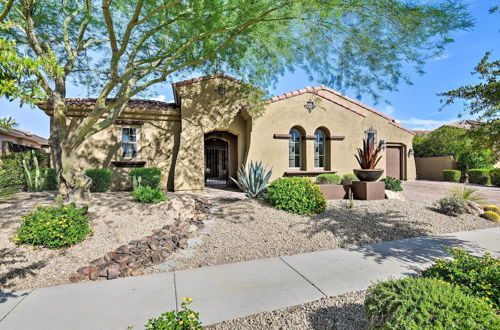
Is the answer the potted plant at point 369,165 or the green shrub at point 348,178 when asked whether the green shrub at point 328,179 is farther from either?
the potted plant at point 369,165

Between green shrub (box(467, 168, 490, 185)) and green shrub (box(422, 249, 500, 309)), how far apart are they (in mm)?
17903

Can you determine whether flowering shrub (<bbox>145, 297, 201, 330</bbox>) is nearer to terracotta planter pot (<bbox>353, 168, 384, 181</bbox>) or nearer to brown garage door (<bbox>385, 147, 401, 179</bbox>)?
terracotta planter pot (<bbox>353, 168, 384, 181</bbox>)

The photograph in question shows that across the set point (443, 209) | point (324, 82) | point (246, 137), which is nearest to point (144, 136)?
point (246, 137)

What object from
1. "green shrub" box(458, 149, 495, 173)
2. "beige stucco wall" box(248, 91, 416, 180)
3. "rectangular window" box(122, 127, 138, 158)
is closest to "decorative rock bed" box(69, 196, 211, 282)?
"beige stucco wall" box(248, 91, 416, 180)

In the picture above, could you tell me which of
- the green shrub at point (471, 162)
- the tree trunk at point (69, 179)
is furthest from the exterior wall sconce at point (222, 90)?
the green shrub at point (471, 162)

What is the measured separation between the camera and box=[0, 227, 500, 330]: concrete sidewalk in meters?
2.70

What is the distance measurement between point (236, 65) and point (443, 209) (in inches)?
337

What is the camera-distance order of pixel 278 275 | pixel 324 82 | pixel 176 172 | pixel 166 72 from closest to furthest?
pixel 278 275
pixel 166 72
pixel 324 82
pixel 176 172

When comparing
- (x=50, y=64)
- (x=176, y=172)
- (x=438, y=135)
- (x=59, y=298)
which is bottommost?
(x=59, y=298)

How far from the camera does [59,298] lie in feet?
10.2

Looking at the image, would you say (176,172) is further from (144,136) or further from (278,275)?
(278,275)

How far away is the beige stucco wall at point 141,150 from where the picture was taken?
34.9 ft

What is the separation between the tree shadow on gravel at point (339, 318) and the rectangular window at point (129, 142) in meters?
10.9

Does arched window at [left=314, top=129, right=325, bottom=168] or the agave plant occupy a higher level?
arched window at [left=314, top=129, right=325, bottom=168]
